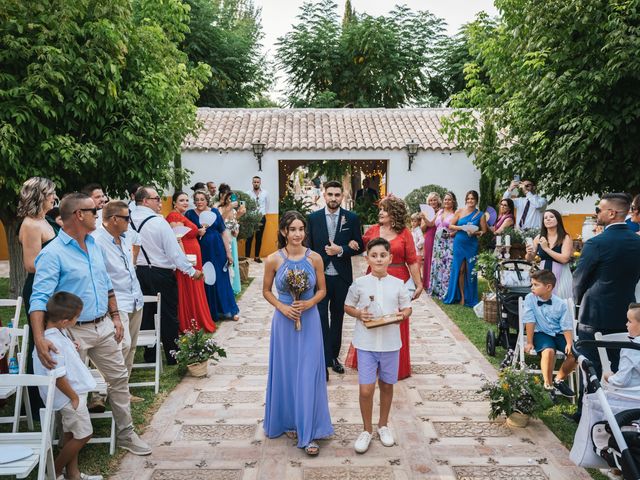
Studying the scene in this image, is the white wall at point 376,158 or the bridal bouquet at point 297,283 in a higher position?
the white wall at point 376,158

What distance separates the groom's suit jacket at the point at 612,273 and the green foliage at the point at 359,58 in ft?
76.7

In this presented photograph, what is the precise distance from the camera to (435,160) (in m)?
18.4

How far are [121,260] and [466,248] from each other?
266 inches

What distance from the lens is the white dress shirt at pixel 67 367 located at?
3867 mm

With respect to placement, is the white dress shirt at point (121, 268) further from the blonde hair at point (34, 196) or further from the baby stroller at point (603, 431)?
the baby stroller at point (603, 431)

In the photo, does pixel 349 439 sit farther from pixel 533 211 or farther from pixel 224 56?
pixel 224 56

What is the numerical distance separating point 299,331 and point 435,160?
47.5 feet

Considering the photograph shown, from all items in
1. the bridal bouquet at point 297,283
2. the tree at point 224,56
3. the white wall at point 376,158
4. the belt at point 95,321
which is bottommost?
the belt at point 95,321

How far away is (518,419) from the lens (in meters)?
5.20

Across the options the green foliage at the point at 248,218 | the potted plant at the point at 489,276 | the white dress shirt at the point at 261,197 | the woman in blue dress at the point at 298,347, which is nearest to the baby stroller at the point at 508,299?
the potted plant at the point at 489,276

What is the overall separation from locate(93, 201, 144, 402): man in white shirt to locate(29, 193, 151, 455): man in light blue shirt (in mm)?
628

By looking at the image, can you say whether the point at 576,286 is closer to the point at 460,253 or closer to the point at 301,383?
the point at 301,383

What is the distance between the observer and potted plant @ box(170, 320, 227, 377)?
21.6ft

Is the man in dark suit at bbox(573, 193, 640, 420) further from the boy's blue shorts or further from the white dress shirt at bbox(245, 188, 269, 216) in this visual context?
the white dress shirt at bbox(245, 188, 269, 216)
